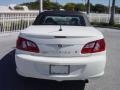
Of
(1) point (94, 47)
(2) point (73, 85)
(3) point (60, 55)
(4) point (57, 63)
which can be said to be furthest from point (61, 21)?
(4) point (57, 63)

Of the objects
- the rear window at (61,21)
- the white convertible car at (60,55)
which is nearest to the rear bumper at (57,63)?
the white convertible car at (60,55)

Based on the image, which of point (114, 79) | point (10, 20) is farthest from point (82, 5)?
point (114, 79)

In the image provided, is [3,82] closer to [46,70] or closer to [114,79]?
[46,70]

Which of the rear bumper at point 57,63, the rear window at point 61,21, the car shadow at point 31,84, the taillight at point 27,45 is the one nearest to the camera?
the rear bumper at point 57,63

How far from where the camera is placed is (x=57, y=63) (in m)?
5.41

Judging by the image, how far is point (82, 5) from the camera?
6988 centimetres

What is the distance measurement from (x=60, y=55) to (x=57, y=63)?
0.17m

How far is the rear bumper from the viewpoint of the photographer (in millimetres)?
5418

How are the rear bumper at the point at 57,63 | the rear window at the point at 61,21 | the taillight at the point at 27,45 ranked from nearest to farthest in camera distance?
the rear bumper at the point at 57,63 → the taillight at the point at 27,45 → the rear window at the point at 61,21

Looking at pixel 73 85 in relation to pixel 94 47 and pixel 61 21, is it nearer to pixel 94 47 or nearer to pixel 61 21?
pixel 94 47

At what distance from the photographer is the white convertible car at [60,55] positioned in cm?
543

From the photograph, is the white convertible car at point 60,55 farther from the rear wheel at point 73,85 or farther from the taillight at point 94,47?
the rear wheel at point 73,85

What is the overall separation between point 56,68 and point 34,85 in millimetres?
1140

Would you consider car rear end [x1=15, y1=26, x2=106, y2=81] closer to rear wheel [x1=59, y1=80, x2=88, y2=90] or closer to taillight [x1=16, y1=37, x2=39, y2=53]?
taillight [x1=16, y1=37, x2=39, y2=53]
